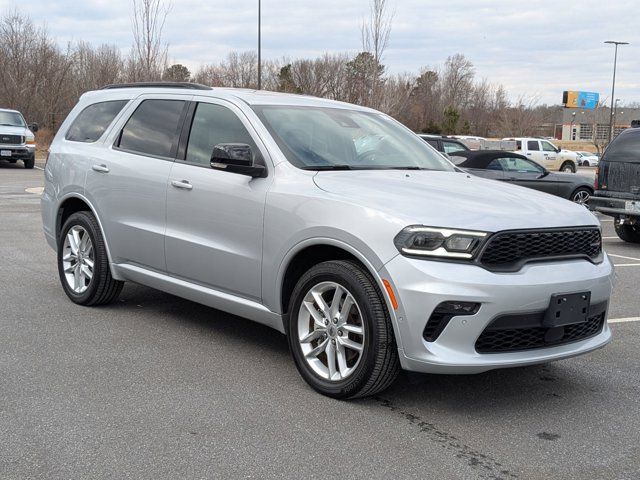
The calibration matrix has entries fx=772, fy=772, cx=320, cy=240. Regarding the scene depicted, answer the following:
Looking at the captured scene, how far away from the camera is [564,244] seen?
4.39 metres

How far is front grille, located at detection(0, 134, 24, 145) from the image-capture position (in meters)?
26.0

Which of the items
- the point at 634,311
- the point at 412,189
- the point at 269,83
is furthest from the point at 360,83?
the point at 269,83

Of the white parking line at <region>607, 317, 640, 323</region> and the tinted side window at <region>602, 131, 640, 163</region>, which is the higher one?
the tinted side window at <region>602, 131, 640, 163</region>

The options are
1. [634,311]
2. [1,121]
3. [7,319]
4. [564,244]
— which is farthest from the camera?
[1,121]

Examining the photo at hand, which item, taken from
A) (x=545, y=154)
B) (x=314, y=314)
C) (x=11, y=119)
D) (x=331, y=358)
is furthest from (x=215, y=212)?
(x=545, y=154)

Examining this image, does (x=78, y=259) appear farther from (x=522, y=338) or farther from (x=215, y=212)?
(x=522, y=338)

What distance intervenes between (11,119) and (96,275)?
22726 millimetres

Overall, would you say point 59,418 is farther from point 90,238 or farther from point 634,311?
point 634,311

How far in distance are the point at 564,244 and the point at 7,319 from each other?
4.28 m

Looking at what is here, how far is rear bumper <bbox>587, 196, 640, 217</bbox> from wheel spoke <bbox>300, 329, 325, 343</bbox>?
8.23 metres

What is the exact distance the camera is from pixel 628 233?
12492 millimetres

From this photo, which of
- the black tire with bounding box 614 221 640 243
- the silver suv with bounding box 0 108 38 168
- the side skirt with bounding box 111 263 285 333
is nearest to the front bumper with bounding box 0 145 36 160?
the silver suv with bounding box 0 108 38 168

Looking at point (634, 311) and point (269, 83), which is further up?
point (269, 83)

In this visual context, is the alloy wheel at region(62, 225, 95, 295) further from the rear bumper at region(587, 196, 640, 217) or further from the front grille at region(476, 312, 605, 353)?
the rear bumper at region(587, 196, 640, 217)
